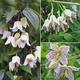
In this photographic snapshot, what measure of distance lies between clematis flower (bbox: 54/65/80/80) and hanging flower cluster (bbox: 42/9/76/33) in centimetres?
17

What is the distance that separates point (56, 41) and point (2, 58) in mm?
285

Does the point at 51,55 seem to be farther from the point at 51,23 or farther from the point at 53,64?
the point at 51,23

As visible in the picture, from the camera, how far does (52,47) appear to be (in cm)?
160

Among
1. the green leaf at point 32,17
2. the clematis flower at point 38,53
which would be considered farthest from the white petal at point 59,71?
the green leaf at point 32,17

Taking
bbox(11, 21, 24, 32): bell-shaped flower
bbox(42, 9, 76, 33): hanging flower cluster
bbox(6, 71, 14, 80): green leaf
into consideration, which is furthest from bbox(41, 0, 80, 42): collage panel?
bbox(6, 71, 14, 80): green leaf

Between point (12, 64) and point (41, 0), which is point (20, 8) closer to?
point (41, 0)

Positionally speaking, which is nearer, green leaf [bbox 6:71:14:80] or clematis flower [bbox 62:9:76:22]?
clematis flower [bbox 62:9:76:22]

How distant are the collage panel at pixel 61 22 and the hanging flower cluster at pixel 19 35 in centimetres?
9

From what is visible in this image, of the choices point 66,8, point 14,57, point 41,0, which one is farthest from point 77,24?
point 14,57

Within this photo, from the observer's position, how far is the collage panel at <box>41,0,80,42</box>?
1571 millimetres

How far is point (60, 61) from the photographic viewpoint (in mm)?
1612

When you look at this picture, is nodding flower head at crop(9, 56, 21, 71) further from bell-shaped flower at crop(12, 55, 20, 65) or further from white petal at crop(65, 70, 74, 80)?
white petal at crop(65, 70, 74, 80)

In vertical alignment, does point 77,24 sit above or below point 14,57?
above

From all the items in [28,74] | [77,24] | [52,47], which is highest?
[77,24]
